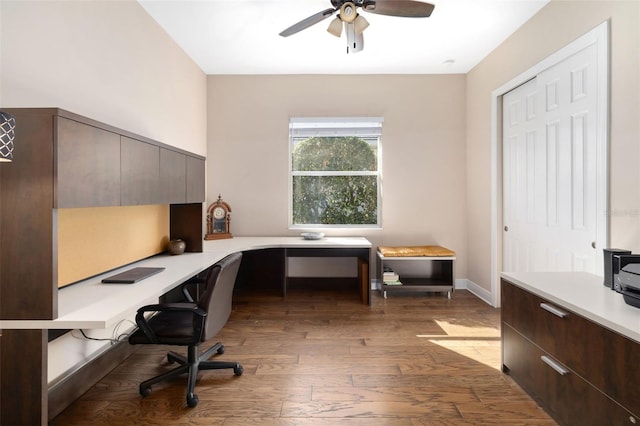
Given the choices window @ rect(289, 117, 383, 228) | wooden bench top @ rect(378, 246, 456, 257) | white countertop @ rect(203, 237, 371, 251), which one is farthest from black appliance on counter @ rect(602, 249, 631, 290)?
window @ rect(289, 117, 383, 228)

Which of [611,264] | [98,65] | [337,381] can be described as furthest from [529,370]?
[98,65]

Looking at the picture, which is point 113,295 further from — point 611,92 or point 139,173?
point 611,92

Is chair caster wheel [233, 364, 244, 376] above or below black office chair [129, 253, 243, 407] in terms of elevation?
below

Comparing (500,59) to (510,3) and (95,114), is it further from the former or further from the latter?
(95,114)

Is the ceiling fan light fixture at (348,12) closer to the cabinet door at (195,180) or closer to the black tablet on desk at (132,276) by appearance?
the cabinet door at (195,180)

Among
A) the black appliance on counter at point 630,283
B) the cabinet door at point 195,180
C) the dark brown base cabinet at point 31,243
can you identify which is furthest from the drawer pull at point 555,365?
the cabinet door at point 195,180

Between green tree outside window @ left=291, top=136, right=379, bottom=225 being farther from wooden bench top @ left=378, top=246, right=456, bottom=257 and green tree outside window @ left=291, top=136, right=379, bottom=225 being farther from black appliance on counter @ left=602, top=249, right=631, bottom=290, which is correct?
black appliance on counter @ left=602, top=249, right=631, bottom=290

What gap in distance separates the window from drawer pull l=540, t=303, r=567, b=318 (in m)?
2.68

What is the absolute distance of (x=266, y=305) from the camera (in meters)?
3.66

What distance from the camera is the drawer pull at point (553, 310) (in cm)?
159

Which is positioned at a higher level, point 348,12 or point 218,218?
point 348,12

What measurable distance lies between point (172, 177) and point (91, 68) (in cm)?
86

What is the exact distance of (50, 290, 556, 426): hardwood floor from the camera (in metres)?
1.79

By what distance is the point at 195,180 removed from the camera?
2879 mm
